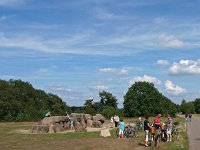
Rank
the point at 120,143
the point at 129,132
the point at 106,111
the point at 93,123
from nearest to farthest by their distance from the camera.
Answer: the point at 120,143
the point at 129,132
the point at 93,123
the point at 106,111

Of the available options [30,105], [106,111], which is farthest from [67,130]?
[30,105]

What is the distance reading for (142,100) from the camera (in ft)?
380

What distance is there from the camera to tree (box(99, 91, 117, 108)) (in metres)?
112

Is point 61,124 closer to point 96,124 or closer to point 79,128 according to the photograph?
point 79,128

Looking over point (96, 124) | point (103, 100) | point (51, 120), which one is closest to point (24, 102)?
point (103, 100)

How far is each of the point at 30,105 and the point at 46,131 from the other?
5600cm

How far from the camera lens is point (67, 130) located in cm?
5431

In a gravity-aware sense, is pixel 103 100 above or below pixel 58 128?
above

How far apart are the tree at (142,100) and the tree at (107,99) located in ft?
17.6

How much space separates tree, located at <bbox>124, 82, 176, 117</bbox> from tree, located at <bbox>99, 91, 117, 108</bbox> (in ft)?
17.6

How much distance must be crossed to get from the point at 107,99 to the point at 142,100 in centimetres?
998

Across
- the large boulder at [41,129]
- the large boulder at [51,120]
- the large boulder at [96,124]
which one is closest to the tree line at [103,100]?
the large boulder at [96,124]

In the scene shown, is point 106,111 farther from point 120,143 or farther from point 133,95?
point 120,143

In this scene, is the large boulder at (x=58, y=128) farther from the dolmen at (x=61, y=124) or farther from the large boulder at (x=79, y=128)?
the large boulder at (x=79, y=128)
